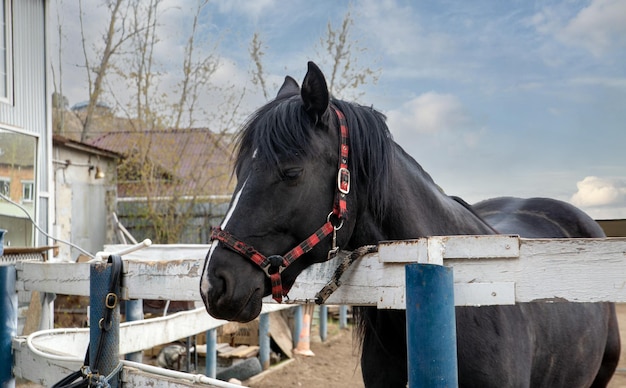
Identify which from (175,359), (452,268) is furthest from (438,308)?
(175,359)

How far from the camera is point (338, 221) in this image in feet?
5.62

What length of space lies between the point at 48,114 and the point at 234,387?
26.4 ft

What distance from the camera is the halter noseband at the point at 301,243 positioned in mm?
1586

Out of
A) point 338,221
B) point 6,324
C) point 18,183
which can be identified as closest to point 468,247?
point 338,221

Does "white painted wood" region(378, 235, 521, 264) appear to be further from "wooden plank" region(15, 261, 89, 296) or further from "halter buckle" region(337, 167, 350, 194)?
"wooden plank" region(15, 261, 89, 296)

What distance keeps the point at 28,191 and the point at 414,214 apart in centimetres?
764

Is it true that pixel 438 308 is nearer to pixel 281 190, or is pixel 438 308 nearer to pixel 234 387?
pixel 281 190

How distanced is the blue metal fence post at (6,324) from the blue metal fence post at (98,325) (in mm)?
953

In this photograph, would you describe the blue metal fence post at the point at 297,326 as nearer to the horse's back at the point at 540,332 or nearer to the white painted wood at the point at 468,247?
the horse's back at the point at 540,332

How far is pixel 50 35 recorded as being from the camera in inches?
338

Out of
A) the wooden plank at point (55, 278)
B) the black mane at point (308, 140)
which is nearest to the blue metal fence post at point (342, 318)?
the wooden plank at point (55, 278)

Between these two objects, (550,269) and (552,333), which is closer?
(550,269)

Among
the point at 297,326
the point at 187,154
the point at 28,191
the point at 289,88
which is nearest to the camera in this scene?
the point at 289,88

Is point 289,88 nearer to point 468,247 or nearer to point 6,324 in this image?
point 468,247
